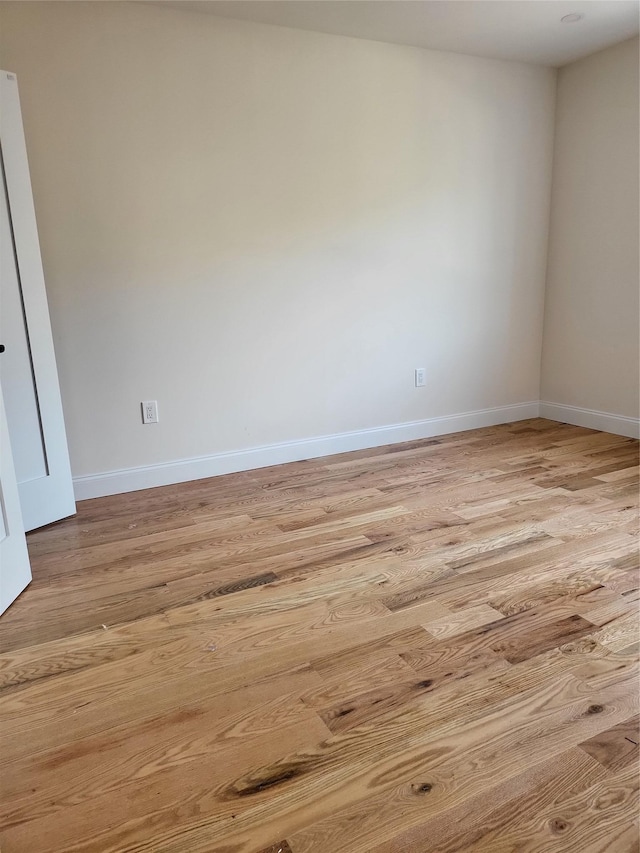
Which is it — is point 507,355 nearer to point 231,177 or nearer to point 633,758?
point 231,177

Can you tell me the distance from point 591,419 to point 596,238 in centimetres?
120

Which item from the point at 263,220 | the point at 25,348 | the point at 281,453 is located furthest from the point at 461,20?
the point at 25,348

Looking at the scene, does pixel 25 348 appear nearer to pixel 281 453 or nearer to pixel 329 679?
pixel 281 453

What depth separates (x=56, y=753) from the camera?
1.36 meters

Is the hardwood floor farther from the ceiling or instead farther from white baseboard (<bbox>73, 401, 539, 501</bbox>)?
the ceiling

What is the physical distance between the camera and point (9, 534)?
6.66 ft

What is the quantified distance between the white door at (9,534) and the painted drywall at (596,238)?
11.6ft

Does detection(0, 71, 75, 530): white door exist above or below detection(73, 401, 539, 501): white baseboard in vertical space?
above

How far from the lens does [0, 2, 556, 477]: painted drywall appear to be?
2.71 meters

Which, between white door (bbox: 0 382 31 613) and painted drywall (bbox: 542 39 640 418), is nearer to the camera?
white door (bbox: 0 382 31 613)

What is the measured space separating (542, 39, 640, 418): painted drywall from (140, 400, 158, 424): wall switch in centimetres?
286

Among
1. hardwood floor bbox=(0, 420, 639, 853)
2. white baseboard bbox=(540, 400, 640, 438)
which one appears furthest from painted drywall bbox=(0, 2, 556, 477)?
hardwood floor bbox=(0, 420, 639, 853)

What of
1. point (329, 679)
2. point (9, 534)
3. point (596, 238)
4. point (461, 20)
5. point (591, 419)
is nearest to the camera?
point (329, 679)

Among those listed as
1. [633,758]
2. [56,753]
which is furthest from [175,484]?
[633,758]
